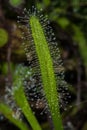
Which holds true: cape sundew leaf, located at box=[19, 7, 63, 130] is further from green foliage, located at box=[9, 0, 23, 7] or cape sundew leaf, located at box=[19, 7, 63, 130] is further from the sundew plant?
green foliage, located at box=[9, 0, 23, 7]

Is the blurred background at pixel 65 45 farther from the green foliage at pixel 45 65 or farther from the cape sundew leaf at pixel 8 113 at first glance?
the green foliage at pixel 45 65

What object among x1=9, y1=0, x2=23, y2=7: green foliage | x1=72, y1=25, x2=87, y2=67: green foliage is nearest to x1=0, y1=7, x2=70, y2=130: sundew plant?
x1=9, y1=0, x2=23, y2=7: green foliage

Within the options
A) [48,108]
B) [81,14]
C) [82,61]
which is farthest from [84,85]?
[48,108]

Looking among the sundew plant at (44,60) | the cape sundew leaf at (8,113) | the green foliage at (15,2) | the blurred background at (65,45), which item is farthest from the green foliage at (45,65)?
the green foliage at (15,2)

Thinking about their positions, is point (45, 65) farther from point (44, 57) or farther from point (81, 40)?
point (81, 40)

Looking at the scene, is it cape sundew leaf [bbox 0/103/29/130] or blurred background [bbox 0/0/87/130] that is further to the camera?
blurred background [bbox 0/0/87/130]

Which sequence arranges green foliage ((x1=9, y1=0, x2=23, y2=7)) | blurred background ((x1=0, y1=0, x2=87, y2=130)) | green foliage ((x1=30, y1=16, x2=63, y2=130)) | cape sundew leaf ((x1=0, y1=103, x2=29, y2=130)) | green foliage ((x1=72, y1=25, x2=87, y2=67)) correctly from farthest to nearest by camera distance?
1. green foliage ((x1=72, y1=25, x2=87, y2=67))
2. green foliage ((x1=9, y1=0, x2=23, y2=7))
3. blurred background ((x1=0, y1=0, x2=87, y2=130))
4. cape sundew leaf ((x1=0, y1=103, x2=29, y2=130))
5. green foliage ((x1=30, y1=16, x2=63, y2=130))

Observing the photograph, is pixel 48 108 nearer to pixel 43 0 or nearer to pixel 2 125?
pixel 2 125

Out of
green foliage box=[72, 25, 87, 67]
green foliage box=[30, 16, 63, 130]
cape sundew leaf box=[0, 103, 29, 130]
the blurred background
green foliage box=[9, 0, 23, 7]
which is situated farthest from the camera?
green foliage box=[72, 25, 87, 67]
